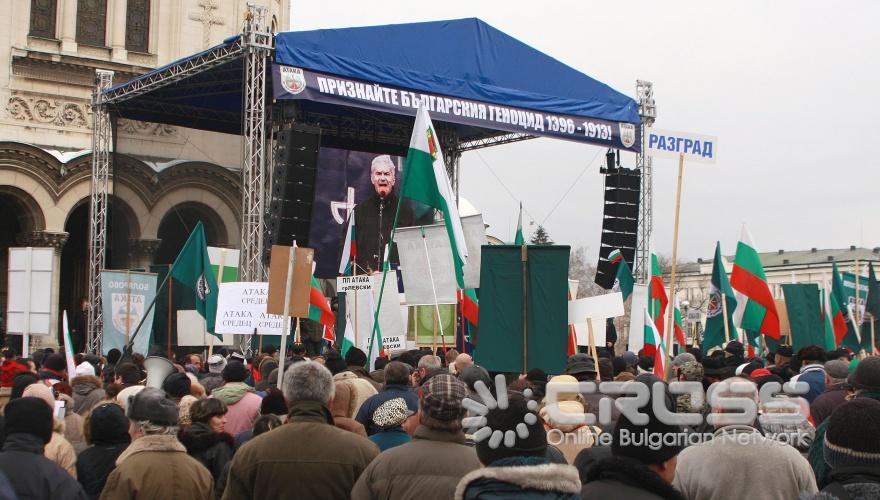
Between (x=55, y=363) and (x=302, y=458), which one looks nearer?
(x=302, y=458)

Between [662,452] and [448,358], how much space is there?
33.7 feet

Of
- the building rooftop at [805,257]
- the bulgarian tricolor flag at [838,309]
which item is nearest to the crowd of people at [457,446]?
the bulgarian tricolor flag at [838,309]

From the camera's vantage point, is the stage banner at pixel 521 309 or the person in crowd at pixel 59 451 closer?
the person in crowd at pixel 59 451

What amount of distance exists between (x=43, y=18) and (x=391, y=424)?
23.1 meters

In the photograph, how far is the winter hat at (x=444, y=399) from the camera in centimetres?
450

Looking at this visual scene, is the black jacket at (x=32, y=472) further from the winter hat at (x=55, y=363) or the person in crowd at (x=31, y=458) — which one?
the winter hat at (x=55, y=363)

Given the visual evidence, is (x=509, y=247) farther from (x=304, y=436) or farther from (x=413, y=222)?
(x=413, y=222)

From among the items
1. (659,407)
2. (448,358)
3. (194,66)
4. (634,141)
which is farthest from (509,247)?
(634,141)

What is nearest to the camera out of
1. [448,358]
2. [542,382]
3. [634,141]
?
[542,382]

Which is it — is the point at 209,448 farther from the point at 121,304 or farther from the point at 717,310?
the point at 717,310

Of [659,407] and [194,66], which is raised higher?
[194,66]

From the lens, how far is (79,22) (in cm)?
2691

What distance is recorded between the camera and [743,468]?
454cm

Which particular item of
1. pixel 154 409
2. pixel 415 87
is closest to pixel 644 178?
pixel 415 87
